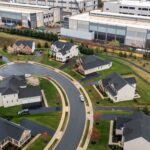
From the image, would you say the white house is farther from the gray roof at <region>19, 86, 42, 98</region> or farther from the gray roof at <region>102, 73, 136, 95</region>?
the gray roof at <region>102, 73, 136, 95</region>

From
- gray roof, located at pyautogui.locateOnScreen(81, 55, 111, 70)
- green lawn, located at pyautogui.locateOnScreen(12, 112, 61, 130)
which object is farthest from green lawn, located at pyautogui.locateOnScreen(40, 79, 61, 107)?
gray roof, located at pyautogui.locateOnScreen(81, 55, 111, 70)

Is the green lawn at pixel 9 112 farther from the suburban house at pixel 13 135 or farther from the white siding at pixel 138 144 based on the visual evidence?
the white siding at pixel 138 144

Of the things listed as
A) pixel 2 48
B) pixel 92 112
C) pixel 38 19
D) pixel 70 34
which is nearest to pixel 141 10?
pixel 70 34

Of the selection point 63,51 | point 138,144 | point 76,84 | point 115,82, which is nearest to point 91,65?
point 76,84

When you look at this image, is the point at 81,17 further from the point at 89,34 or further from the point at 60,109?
the point at 60,109

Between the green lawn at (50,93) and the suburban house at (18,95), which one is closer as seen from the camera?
the suburban house at (18,95)

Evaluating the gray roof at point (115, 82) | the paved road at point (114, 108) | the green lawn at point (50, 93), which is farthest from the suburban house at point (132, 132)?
the green lawn at point (50, 93)

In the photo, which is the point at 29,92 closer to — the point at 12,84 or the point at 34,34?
the point at 12,84
